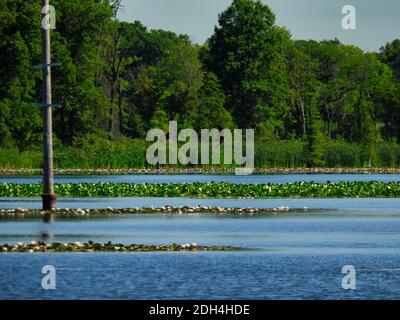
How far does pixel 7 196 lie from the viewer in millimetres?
61875

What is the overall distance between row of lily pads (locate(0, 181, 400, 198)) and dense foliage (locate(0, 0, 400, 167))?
125ft

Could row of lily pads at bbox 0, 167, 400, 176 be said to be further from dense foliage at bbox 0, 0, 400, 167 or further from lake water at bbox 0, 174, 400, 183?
lake water at bbox 0, 174, 400, 183

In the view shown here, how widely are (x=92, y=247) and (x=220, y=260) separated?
3.68m

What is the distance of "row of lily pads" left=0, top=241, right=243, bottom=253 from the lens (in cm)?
3341

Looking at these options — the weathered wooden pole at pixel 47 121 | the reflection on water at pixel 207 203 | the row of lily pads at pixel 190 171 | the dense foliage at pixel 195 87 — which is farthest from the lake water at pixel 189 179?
the weathered wooden pole at pixel 47 121

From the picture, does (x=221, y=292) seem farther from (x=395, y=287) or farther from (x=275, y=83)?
(x=275, y=83)

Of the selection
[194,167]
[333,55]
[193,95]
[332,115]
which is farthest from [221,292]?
[333,55]

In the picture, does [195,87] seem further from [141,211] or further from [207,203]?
[141,211]

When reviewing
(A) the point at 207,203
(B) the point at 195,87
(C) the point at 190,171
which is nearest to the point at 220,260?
(A) the point at 207,203

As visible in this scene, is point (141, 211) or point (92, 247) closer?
point (92, 247)

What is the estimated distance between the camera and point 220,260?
3198 centimetres

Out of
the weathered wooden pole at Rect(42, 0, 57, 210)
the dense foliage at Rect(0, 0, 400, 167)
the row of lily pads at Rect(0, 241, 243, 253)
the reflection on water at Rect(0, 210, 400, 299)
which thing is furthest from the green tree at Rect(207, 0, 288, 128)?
the row of lily pads at Rect(0, 241, 243, 253)
